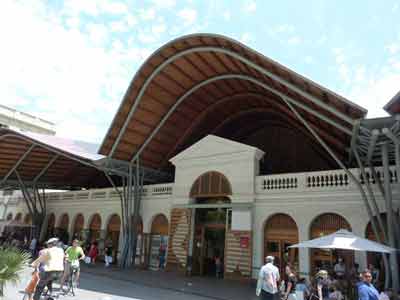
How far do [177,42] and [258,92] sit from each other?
6563 millimetres

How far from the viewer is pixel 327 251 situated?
47.8 ft

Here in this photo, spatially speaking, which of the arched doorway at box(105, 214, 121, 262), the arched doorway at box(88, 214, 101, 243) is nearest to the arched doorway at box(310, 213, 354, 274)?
the arched doorway at box(105, 214, 121, 262)

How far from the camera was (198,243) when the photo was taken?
19.1m

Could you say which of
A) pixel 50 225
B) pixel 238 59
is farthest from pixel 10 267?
pixel 50 225

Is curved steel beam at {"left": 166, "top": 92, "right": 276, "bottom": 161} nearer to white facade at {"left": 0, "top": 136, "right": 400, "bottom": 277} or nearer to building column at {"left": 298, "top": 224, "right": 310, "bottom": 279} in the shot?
white facade at {"left": 0, "top": 136, "right": 400, "bottom": 277}

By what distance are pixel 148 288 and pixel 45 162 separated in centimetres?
1882

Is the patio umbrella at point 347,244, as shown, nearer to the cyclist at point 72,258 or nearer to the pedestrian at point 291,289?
the pedestrian at point 291,289

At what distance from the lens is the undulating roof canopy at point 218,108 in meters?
15.1

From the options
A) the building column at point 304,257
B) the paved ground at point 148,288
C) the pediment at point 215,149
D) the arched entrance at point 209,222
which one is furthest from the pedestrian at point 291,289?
the pediment at point 215,149

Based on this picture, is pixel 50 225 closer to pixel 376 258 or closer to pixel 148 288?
pixel 148 288

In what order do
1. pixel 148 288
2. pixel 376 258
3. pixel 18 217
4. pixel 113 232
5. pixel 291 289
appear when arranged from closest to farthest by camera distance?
pixel 291 289, pixel 376 258, pixel 148 288, pixel 113 232, pixel 18 217

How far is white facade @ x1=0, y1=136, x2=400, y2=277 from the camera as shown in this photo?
1438 centimetres

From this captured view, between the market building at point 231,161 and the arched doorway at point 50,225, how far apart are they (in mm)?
5710

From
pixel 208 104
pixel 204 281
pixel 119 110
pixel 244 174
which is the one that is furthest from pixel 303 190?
pixel 119 110
